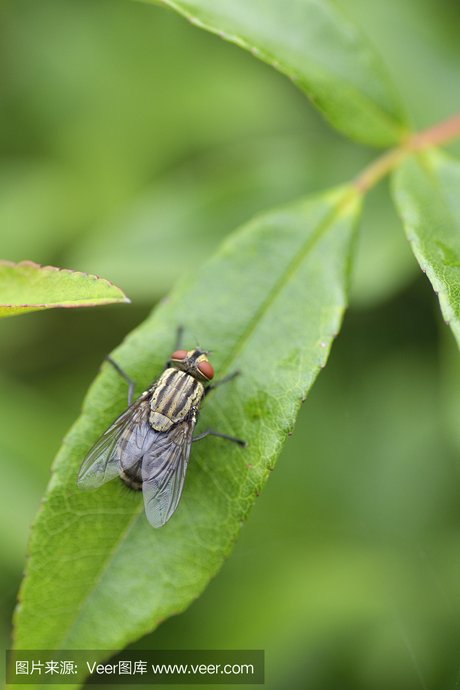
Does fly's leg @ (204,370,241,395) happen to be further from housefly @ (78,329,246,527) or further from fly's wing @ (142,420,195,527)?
fly's wing @ (142,420,195,527)

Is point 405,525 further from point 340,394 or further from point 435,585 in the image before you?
point 340,394

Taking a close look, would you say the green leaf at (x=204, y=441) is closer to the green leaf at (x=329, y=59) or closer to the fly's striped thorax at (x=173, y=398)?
the fly's striped thorax at (x=173, y=398)

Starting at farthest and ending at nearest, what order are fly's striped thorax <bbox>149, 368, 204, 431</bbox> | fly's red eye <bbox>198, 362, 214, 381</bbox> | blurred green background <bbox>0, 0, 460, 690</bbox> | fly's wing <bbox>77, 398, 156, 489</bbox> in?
blurred green background <bbox>0, 0, 460, 690</bbox>
fly's striped thorax <bbox>149, 368, 204, 431</bbox>
fly's red eye <bbox>198, 362, 214, 381</bbox>
fly's wing <bbox>77, 398, 156, 489</bbox>

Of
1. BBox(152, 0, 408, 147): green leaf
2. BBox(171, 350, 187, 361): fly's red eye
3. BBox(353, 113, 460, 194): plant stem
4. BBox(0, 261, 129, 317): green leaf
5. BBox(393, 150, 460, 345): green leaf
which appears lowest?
BBox(0, 261, 129, 317): green leaf

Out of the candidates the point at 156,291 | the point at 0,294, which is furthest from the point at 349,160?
the point at 0,294

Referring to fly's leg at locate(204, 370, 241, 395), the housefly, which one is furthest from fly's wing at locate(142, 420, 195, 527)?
fly's leg at locate(204, 370, 241, 395)
